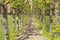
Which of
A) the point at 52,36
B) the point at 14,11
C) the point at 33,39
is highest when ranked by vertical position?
the point at 14,11

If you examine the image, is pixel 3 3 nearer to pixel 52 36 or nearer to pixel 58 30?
pixel 58 30

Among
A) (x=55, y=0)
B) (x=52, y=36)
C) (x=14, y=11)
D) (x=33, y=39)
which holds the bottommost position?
(x=33, y=39)

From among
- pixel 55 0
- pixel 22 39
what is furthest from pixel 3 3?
pixel 22 39

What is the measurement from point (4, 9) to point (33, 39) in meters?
10.3

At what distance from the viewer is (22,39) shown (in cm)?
1706

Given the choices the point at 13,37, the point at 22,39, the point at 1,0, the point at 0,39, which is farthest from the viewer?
the point at 22,39

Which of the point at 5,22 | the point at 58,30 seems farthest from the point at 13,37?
the point at 5,22

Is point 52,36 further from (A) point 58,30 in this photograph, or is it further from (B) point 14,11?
(B) point 14,11

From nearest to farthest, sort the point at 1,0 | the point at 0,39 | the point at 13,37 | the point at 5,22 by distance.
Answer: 1. the point at 1,0
2. the point at 5,22
3. the point at 13,37
4. the point at 0,39

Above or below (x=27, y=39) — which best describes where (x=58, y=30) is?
above

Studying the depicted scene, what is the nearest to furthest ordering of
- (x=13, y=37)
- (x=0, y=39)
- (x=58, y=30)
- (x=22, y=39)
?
(x=58, y=30), (x=13, y=37), (x=0, y=39), (x=22, y=39)

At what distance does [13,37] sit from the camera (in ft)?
47.9

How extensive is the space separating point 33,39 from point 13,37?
3.37m

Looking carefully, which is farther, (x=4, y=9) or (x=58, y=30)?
(x=58, y=30)
